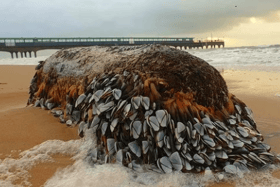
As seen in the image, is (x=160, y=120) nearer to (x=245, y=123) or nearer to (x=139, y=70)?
(x=139, y=70)

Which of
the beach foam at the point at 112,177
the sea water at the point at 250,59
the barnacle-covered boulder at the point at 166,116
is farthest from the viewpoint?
the sea water at the point at 250,59

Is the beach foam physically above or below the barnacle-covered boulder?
below

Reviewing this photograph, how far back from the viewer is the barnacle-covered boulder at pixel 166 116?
2006mm

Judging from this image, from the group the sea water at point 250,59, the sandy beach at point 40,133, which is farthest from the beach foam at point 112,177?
the sea water at point 250,59

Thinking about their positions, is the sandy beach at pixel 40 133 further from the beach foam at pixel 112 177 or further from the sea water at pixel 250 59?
the sea water at pixel 250 59

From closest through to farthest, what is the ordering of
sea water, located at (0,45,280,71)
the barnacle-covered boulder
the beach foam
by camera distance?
the beach foam
the barnacle-covered boulder
sea water, located at (0,45,280,71)

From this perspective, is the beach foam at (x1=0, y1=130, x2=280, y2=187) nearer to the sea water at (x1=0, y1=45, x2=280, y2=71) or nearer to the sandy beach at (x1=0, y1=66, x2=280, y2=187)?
the sandy beach at (x1=0, y1=66, x2=280, y2=187)

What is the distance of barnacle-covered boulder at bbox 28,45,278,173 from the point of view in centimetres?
201

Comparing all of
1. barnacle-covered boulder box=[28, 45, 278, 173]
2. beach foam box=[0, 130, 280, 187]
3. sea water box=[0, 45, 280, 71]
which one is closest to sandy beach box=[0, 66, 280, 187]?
beach foam box=[0, 130, 280, 187]

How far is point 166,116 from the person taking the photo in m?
2.06

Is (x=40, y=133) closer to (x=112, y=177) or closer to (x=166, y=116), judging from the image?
(x=112, y=177)

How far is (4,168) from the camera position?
2.08 metres

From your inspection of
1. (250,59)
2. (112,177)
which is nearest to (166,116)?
(112,177)

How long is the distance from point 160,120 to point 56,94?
7.02 ft
